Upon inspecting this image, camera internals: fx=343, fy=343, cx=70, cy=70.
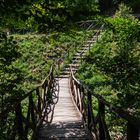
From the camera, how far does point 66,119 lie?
430 inches

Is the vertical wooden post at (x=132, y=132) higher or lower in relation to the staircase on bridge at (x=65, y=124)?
higher

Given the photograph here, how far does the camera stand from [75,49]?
29.4 meters

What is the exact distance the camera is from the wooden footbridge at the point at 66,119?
216 inches

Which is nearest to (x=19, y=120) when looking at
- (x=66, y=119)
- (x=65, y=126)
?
(x=65, y=126)

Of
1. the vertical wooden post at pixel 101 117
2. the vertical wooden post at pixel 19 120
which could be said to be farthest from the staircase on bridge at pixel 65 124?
the vertical wooden post at pixel 19 120

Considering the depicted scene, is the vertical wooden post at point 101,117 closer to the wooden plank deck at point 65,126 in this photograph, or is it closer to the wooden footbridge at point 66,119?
the wooden footbridge at point 66,119

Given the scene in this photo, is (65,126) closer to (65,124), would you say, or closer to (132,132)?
(65,124)

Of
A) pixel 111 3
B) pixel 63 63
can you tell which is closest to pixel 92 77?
pixel 63 63

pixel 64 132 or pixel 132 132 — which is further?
pixel 64 132

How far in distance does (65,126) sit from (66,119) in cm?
136

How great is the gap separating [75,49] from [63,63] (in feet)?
10.0

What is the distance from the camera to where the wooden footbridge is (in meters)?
5.49

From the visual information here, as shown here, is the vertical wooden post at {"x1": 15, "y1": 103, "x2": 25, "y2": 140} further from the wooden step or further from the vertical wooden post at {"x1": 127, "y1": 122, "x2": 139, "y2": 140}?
the vertical wooden post at {"x1": 127, "y1": 122, "x2": 139, "y2": 140}

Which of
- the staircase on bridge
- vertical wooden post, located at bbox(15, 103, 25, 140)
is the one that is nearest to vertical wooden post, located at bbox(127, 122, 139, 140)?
vertical wooden post, located at bbox(15, 103, 25, 140)
